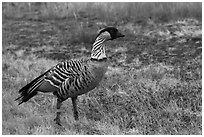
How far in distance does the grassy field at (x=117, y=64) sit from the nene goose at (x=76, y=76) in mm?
517

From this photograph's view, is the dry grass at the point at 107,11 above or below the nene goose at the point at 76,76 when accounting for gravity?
above

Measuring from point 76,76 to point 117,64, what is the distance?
4472 millimetres

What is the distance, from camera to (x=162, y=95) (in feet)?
23.6

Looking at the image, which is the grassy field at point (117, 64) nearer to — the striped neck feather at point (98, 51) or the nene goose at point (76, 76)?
the nene goose at point (76, 76)

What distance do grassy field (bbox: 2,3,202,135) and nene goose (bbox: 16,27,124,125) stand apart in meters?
0.52

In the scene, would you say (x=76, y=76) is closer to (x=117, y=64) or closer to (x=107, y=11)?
(x=117, y=64)

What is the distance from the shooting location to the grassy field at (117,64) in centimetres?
624

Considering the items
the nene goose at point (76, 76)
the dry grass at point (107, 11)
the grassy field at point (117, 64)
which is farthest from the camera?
the dry grass at point (107, 11)

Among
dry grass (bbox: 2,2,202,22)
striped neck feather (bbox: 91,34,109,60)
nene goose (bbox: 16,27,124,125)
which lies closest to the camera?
nene goose (bbox: 16,27,124,125)

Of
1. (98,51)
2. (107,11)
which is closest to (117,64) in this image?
(98,51)

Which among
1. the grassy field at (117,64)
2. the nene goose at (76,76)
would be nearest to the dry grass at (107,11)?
the grassy field at (117,64)

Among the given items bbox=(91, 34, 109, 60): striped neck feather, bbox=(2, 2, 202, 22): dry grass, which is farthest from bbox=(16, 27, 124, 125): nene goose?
bbox=(2, 2, 202, 22): dry grass

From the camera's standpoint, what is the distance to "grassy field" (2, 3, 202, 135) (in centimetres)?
624

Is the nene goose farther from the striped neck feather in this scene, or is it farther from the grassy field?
the grassy field
